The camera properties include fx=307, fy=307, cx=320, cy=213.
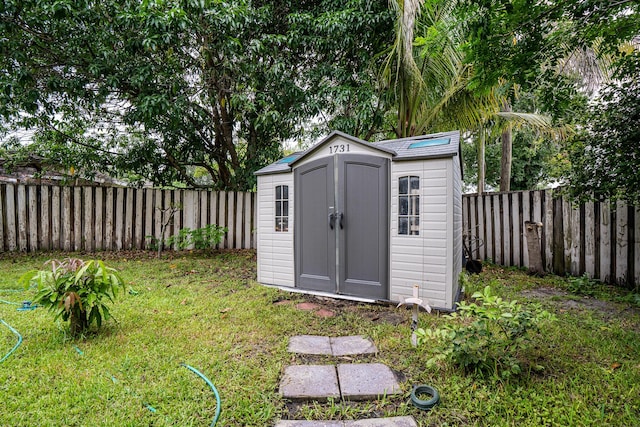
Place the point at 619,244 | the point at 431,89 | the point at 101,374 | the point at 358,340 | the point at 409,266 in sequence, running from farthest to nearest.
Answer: the point at 431,89 → the point at 619,244 → the point at 409,266 → the point at 358,340 → the point at 101,374

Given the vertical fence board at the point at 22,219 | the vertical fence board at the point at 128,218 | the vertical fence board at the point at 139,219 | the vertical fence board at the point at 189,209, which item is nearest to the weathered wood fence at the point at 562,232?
the vertical fence board at the point at 189,209

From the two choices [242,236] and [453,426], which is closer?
[453,426]

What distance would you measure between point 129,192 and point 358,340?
6193 millimetres

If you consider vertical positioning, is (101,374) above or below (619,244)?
below

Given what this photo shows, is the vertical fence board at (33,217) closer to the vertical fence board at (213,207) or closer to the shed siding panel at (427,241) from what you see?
the vertical fence board at (213,207)

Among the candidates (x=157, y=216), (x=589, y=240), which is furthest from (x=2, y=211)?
(x=589, y=240)

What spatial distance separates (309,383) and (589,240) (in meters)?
4.68

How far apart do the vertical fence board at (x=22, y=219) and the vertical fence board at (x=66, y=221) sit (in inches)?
23.3

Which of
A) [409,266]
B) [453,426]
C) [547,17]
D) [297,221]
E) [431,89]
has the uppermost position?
[431,89]

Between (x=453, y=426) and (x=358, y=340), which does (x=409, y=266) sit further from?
(x=453, y=426)

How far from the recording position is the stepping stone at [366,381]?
1912 mm

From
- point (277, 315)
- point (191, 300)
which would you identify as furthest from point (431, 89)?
point (191, 300)

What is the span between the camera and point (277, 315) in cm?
326

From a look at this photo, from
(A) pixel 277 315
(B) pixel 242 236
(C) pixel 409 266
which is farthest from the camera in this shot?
(B) pixel 242 236
